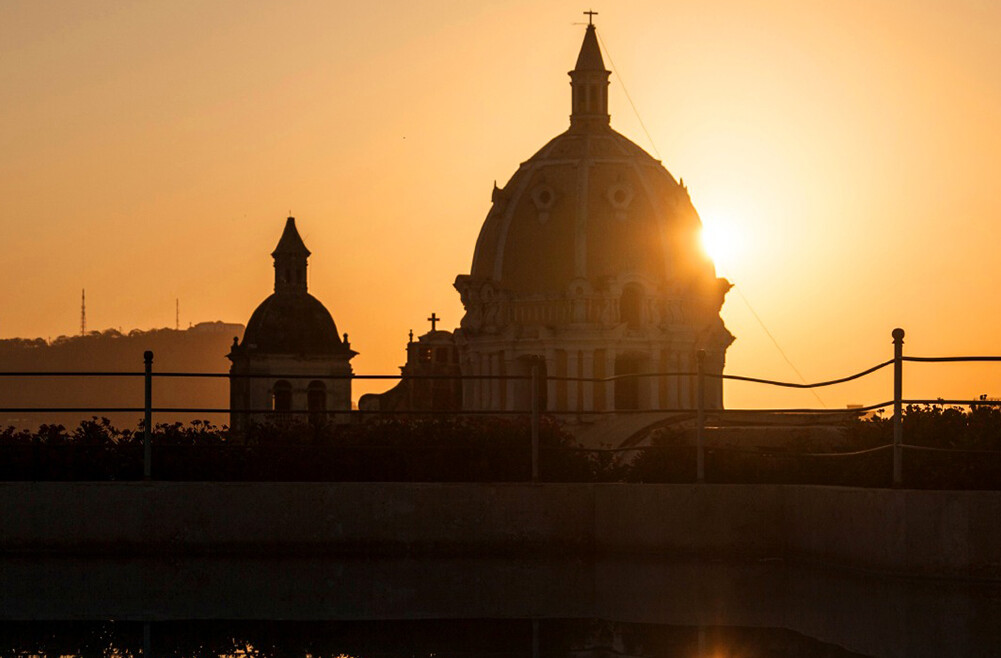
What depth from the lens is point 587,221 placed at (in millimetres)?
101188

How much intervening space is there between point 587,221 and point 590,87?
28.4 feet

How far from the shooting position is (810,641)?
10250mm

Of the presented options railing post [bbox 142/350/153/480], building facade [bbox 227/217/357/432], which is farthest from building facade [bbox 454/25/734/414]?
railing post [bbox 142/350/153/480]

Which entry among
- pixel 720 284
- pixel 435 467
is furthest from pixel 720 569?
pixel 720 284

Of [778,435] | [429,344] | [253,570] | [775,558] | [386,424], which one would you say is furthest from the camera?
[429,344]

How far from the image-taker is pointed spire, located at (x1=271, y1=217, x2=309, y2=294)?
10925cm

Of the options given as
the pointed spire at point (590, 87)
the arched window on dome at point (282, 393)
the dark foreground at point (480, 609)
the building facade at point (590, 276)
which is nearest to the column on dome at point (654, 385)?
the building facade at point (590, 276)

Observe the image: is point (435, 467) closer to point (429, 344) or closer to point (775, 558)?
point (775, 558)

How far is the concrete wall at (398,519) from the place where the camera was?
14602 mm

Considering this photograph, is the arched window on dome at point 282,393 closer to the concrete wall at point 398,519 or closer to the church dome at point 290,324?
the church dome at point 290,324

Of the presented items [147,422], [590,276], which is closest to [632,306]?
[590,276]

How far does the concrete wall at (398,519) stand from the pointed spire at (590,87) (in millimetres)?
90028

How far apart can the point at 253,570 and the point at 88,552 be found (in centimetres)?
160

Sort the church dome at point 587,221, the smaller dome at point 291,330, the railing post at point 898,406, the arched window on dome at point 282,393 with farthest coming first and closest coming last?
the smaller dome at point 291,330
the arched window on dome at point 282,393
the church dome at point 587,221
the railing post at point 898,406
